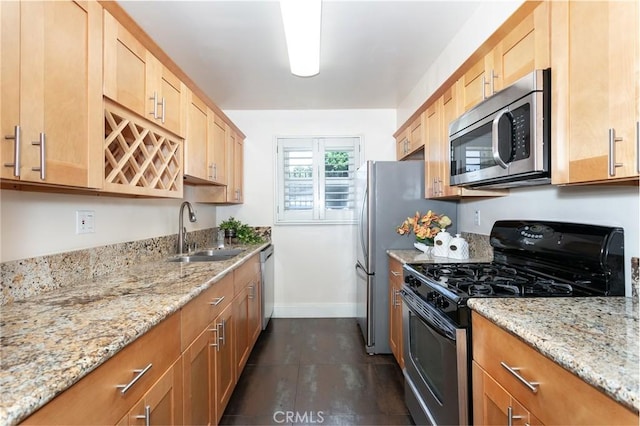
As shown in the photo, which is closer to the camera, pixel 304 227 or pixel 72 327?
pixel 72 327

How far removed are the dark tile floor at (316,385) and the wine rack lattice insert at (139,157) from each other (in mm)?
1475

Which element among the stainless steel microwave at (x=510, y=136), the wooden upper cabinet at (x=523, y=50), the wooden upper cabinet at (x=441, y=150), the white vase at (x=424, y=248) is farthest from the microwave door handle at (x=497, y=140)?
the white vase at (x=424, y=248)

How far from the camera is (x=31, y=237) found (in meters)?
1.30

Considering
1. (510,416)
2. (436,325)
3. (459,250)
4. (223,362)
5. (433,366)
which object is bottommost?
(223,362)

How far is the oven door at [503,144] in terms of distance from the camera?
126 centimetres

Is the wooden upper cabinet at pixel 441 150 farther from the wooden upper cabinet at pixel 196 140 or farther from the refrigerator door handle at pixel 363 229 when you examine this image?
the wooden upper cabinet at pixel 196 140

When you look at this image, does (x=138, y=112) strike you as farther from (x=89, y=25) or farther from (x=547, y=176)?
(x=547, y=176)

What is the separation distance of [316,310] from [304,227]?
1.01 metres

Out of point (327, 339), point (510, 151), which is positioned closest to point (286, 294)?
point (327, 339)

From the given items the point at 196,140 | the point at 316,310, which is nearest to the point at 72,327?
the point at 196,140

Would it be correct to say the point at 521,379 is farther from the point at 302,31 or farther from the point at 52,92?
the point at 302,31

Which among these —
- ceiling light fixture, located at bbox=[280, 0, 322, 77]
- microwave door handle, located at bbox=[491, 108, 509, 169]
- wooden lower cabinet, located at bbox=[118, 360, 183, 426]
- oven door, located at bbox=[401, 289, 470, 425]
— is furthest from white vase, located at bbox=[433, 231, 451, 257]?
wooden lower cabinet, located at bbox=[118, 360, 183, 426]

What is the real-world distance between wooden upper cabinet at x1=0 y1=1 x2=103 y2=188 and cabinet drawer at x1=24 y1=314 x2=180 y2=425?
1.96ft

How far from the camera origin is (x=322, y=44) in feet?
7.66
